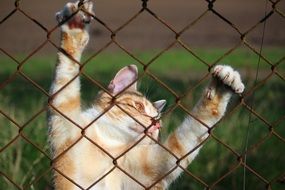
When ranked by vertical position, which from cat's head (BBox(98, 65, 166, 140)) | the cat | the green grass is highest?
the green grass

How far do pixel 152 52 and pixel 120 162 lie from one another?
10.9 metres


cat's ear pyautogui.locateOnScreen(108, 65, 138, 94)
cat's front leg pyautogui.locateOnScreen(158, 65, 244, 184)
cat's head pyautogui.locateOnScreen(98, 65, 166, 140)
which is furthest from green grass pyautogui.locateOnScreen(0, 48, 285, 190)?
cat's ear pyautogui.locateOnScreen(108, 65, 138, 94)

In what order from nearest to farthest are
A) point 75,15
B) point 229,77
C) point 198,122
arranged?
point 75,15, point 229,77, point 198,122

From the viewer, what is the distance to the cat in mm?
3432

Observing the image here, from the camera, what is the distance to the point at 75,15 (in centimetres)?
336

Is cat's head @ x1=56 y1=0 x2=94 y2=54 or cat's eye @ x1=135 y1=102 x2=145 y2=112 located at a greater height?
cat's eye @ x1=135 y1=102 x2=145 y2=112

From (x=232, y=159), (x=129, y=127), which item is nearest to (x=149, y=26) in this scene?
(x=232, y=159)

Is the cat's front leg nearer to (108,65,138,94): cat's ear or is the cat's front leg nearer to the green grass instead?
the green grass

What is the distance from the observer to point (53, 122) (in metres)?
3.59

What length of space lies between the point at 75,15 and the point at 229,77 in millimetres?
836

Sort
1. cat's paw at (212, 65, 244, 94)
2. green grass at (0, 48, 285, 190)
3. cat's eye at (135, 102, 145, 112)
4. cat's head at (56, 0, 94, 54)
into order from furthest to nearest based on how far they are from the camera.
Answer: green grass at (0, 48, 285, 190), cat's eye at (135, 102, 145, 112), cat's paw at (212, 65, 244, 94), cat's head at (56, 0, 94, 54)

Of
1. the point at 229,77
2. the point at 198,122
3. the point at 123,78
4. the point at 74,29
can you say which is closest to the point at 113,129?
the point at 123,78

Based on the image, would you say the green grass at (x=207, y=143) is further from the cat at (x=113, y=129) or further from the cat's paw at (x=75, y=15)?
the cat's paw at (x=75, y=15)

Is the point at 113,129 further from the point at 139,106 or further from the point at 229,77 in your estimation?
the point at 229,77
